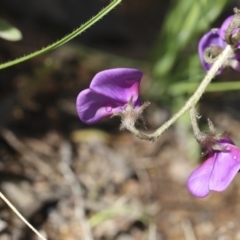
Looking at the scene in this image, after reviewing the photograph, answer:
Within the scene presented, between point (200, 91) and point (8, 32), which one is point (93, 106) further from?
point (8, 32)

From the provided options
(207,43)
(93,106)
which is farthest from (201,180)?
(207,43)

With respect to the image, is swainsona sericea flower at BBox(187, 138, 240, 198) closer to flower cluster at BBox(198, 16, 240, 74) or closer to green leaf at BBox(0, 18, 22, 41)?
flower cluster at BBox(198, 16, 240, 74)

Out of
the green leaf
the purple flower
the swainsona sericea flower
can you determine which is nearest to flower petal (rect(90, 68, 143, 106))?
the purple flower

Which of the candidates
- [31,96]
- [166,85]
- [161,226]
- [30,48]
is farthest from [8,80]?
[161,226]

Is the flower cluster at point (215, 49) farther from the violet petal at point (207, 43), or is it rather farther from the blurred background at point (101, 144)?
the blurred background at point (101, 144)

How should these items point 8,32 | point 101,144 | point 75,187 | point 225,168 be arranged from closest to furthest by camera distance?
point 225,168 → point 8,32 → point 75,187 → point 101,144

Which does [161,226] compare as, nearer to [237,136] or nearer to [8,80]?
[237,136]

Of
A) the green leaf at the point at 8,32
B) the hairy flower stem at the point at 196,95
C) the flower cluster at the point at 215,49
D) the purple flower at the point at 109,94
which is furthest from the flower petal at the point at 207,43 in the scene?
the green leaf at the point at 8,32
